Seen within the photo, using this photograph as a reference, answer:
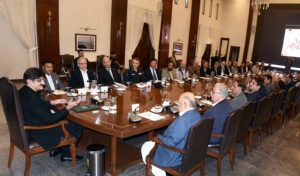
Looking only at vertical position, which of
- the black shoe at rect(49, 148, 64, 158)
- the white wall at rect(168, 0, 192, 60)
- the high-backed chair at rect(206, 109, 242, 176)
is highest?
the white wall at rect(168, 0, 192, 60)

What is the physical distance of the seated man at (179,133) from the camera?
2299 millimetres

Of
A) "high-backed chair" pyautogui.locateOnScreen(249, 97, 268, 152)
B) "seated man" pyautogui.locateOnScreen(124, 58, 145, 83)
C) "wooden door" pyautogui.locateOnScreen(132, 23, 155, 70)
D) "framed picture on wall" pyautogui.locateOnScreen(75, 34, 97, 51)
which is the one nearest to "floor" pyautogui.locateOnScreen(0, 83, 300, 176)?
"high-backed chair" pyautogui.locateOnScreen(249, 97, 268, 152)

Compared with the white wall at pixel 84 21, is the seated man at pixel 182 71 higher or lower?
lower

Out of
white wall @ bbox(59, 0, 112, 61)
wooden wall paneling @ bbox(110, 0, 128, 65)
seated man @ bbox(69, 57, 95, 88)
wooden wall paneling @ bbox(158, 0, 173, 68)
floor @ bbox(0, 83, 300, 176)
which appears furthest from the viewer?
wooden wall paneling @ bbox(158, 0, 173, 68)

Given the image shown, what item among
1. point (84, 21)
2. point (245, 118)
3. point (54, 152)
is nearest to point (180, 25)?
point (84, 21)

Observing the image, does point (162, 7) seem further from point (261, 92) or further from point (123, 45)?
point (261, 92)

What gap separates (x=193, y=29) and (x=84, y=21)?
687cm

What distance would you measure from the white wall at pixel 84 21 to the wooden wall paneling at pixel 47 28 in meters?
0.28

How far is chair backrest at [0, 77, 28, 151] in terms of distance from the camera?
8.09 ft

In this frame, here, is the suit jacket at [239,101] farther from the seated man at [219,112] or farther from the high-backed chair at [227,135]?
the seated man at [219,112]

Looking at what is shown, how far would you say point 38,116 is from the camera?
8.69 feet

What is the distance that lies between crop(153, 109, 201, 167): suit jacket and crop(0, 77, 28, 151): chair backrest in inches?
58.8

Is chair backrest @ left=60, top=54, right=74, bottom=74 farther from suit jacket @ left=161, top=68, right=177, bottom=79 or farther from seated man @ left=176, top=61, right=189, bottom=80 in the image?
seated man @ left=176, top=61, right=189, bottom=80

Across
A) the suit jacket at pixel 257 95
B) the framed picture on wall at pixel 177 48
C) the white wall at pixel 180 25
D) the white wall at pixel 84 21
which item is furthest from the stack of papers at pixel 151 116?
the framed picture on wall at pixel 177 48
